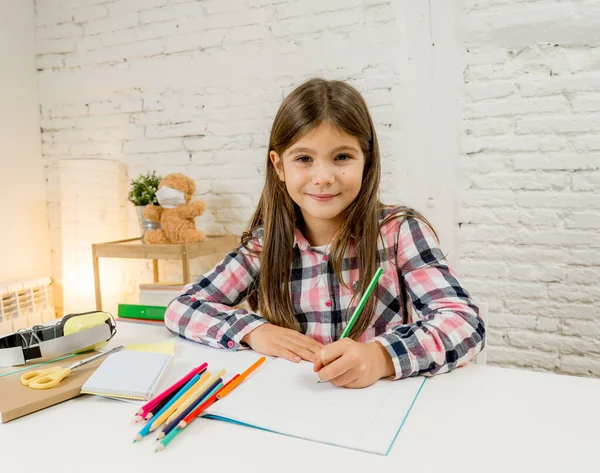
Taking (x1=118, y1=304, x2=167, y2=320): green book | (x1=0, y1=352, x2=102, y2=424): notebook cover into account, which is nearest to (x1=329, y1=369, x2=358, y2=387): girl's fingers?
(x1=0, y1=352, x2=102, y2=424): notebook cover

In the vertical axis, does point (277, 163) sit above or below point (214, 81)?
below

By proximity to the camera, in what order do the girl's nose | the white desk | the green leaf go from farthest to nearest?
the green leaf → the girl's nose → the white desk

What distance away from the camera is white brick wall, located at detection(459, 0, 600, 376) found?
1.51 metres

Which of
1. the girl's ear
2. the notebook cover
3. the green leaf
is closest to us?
the notebook cover

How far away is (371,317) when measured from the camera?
1041 mm

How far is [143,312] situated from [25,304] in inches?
57.3

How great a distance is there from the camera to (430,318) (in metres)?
0.85

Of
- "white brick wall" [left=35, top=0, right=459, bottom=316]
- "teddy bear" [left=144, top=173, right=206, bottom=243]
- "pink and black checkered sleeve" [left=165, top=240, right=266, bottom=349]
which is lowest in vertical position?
"pink and black checkered sleeve" [left=165, top=240, right=266, bottom=349]

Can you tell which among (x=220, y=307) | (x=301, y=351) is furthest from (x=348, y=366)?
(x=220, y=307)

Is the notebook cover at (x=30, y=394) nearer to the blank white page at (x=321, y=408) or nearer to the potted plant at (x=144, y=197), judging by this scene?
the blank white page at (x=321, y=408)

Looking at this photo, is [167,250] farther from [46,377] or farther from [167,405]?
[167,405]

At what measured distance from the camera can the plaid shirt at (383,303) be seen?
765 millimetres

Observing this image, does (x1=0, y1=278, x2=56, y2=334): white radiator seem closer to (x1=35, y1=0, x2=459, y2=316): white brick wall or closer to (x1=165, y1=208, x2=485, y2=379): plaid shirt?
(x1=35, y1=0, x2=459, y2=316): white brick wall

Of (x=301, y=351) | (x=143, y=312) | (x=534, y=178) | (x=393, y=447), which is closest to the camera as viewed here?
(x=393, y=447)
